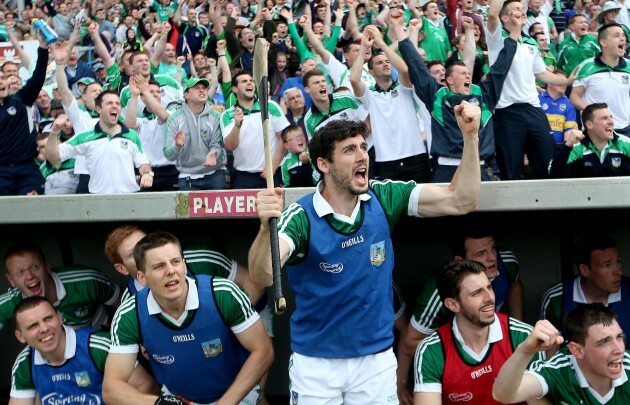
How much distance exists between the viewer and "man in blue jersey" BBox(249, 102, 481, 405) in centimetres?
431

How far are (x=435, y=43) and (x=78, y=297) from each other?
6077 mm

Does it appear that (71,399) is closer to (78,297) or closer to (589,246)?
(78,297)

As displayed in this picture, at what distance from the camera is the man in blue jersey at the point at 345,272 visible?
4.31m

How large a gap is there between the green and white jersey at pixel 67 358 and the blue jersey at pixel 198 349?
2.02 feet

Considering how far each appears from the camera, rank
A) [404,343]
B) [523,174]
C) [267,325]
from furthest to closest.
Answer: [523,174], [267,325], [404,343]

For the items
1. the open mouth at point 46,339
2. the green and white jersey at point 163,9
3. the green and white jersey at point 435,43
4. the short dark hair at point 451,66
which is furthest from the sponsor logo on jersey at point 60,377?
the green and white jersey at point 163,9

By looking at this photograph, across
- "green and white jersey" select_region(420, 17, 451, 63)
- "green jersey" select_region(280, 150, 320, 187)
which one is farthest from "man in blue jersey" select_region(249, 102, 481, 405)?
"green and white jersey" select_region(420, 17, 451, 63)

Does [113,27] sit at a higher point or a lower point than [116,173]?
higher

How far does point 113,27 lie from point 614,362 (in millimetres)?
12598

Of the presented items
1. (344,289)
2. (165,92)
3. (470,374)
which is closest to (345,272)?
(344,289)

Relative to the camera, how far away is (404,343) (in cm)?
541

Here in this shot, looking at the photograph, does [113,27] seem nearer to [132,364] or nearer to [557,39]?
[557,39]

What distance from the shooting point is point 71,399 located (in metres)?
5.47

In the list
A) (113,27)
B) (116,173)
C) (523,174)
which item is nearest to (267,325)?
(116,173)
